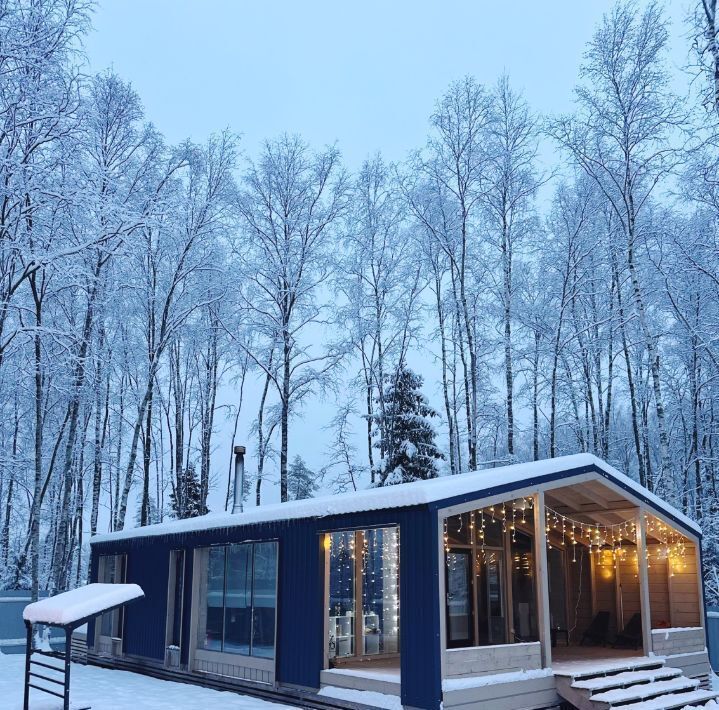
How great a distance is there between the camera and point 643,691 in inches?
330

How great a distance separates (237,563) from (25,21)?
318 inches

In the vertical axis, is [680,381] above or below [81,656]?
above

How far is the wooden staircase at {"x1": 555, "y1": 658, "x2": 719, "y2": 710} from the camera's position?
7.93 metres

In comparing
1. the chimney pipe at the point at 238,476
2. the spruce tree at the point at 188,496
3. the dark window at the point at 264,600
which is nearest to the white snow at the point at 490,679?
the dark window at the point at 264,600

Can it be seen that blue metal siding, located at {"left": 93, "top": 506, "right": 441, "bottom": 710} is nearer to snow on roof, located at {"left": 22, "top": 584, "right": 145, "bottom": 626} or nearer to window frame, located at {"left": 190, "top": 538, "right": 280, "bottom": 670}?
window frame, located at {"left": 190, "top": 538, "right": 280, "bottom": 670}

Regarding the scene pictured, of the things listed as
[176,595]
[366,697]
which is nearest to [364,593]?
[366,697]

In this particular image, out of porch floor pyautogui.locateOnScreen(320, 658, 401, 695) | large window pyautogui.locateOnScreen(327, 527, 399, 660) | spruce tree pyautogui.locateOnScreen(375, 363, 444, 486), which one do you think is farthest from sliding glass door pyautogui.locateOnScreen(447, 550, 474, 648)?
spruce tree pyautogui.locateOnScreen(375, 363, 444, 486)

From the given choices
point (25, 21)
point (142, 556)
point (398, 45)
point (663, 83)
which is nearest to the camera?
point (25, 21)

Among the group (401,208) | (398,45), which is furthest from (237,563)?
(398,45)

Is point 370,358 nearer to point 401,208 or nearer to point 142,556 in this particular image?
point 401,208

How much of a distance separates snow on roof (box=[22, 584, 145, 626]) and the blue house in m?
2.26

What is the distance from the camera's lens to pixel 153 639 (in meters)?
11.8

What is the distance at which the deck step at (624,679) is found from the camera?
803cm

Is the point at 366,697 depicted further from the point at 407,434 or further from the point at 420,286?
the point at 420,286
